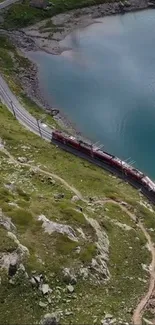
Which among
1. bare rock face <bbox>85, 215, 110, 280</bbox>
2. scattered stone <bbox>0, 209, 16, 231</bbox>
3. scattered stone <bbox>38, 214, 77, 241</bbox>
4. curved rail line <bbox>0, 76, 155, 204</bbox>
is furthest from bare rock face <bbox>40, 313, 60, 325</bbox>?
curved rail line <bbox>0, 76, 155, 204</bbox>

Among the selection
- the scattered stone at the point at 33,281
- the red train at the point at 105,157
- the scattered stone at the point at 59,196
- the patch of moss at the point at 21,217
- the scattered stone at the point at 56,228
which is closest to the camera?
the scattered stone at the point at 33,281

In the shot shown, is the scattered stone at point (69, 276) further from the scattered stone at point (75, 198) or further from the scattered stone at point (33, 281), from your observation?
the scattered stone at point (75, 198)

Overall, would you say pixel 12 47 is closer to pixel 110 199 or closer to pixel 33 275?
pixel 110 199

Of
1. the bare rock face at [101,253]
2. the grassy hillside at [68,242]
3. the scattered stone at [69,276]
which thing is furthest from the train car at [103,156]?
the scattered stone at [69,276]

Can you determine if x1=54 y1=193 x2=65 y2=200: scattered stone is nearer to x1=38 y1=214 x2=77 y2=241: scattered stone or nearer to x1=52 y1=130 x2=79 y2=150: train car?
x1=38 y1=214 x2=77 y2=241: scattered stone

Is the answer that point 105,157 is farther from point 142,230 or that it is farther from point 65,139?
point 142,230

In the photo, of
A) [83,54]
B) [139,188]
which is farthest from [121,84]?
[139,188]
